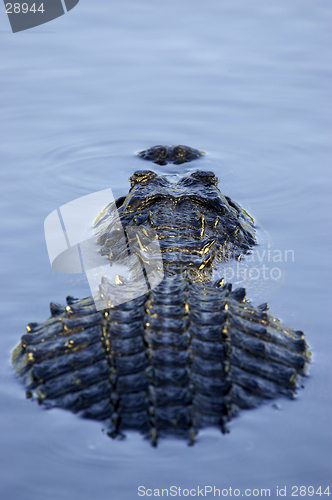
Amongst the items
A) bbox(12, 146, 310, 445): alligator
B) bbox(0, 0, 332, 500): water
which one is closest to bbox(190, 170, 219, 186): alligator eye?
bbox(0, 0, 332, 500): water

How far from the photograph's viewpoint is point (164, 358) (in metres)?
3.39

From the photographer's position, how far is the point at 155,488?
314 cm

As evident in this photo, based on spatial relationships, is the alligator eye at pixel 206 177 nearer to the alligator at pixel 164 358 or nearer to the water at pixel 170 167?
the water at pixel 170 167

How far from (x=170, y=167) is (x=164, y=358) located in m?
4.52

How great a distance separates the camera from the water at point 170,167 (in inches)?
126

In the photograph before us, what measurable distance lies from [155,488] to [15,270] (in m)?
3.22

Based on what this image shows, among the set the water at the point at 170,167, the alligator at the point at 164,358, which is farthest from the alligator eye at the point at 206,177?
the alligator at the point at 164,358

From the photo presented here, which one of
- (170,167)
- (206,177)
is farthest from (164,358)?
(170,167)

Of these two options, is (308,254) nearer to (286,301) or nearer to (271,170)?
(286,301)

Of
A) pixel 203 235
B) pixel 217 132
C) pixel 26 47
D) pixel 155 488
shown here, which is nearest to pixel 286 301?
pixel 203 235

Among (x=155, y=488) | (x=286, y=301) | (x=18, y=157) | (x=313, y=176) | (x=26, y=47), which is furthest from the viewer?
(x=26, y=47)

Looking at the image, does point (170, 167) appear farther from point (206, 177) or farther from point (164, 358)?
point (164, 358)

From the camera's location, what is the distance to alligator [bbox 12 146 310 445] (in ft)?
10.6

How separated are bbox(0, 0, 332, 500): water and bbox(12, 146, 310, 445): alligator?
4.6 inches
